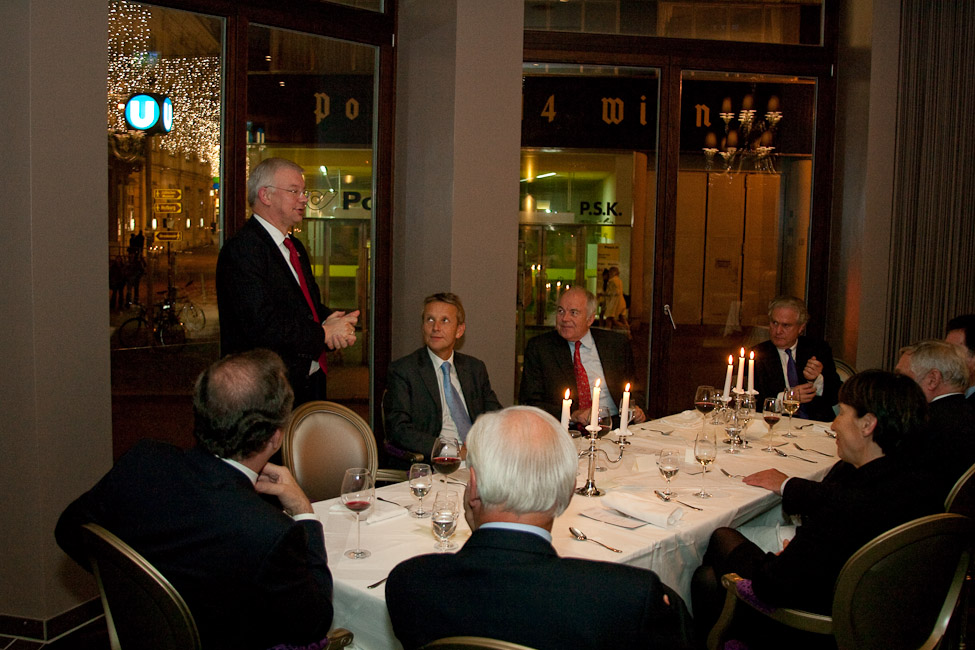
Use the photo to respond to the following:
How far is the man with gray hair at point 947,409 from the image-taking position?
3016 mm

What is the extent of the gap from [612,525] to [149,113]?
10.5 ft

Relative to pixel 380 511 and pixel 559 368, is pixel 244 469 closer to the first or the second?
pixel 380 511

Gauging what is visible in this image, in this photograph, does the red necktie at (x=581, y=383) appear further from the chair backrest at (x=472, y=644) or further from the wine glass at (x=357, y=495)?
the chair backrest at (x=472, y=644)

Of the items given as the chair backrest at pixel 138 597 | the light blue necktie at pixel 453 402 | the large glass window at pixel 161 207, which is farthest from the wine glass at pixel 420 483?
the large glass window at pixel 161 207

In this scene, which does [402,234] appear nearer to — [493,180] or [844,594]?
[493,180]

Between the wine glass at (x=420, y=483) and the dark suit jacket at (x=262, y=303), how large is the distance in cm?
104

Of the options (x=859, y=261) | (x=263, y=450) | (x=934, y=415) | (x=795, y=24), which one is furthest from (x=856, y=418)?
(x=795, y=24)

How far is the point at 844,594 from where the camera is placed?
214 cm

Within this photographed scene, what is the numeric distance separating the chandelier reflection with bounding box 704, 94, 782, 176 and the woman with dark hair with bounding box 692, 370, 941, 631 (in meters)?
3.70

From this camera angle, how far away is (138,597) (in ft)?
5.73

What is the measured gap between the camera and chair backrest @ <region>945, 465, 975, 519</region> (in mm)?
2820

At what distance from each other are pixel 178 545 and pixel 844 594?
165 cm

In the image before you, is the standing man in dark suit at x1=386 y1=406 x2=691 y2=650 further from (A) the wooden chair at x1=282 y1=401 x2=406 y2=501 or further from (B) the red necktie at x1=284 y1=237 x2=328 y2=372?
(B) the red necktie at x1=284 y1=237 x2=328 y2=372

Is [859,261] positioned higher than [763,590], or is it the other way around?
[859,261]
